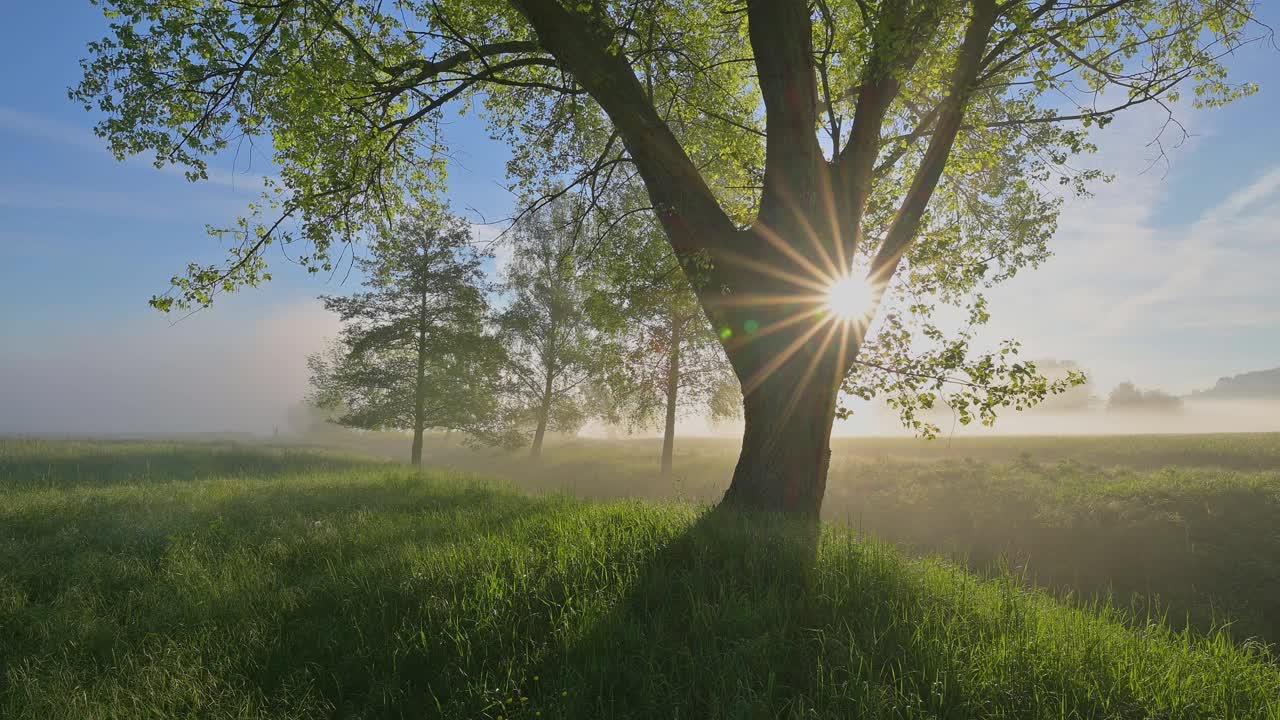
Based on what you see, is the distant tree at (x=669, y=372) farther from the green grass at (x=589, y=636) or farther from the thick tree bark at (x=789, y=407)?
the green grass at (x=589, y=636)

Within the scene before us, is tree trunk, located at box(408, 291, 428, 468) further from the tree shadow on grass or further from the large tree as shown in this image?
the tree shadow on grass

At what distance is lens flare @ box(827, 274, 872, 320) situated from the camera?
A: 6539 mm

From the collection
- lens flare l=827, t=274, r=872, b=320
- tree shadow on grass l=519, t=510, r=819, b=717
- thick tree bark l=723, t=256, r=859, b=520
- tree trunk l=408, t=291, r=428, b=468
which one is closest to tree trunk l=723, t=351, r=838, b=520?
thick tree bark l=723, t=256, r=859, b=520

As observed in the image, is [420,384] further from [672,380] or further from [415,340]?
[672,380]

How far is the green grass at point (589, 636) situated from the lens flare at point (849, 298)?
8.61 feet

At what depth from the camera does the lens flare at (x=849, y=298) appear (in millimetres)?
6539

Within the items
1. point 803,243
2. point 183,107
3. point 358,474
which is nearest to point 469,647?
point 803,243

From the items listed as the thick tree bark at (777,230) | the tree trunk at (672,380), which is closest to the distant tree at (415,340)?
the tree trunk at (672,380)

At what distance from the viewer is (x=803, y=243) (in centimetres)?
646

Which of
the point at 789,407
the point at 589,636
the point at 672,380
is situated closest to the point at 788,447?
the point at 789,407

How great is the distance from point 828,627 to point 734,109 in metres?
8.55

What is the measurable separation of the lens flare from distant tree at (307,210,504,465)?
15882mm

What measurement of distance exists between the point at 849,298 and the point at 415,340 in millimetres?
17594

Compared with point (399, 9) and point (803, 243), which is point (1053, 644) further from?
point (399, 9)
